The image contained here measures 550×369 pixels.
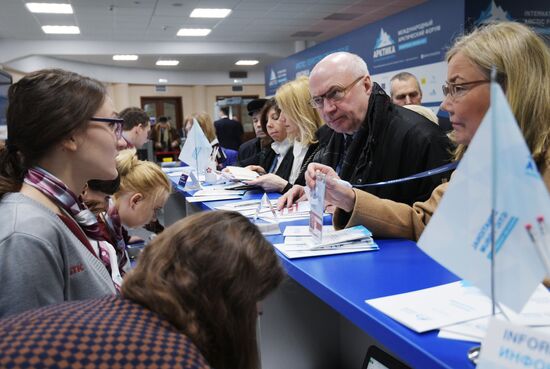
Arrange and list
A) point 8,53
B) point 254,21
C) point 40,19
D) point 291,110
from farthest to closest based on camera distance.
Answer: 1. point 8,53
2. point 254,21
3. point 40,19
4. point 291,110

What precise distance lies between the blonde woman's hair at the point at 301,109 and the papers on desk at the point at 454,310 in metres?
2.01

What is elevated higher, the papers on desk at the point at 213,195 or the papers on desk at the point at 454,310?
the papers on desk at the point at 454,310

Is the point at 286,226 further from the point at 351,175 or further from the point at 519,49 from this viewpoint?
the point at 519,49

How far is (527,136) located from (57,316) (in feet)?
3.60

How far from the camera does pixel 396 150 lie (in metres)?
2.01

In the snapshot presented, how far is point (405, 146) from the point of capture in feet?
6.61

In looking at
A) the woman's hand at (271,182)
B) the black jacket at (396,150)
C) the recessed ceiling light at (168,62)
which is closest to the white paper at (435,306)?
the black jacket at (396,150)

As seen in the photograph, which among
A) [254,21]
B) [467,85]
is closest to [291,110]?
[467,85]

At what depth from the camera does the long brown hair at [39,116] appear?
1224 millimetres

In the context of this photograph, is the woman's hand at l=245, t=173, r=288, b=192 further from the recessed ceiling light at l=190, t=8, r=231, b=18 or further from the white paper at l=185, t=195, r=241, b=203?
the recessed ceiling light at l=190, t=8, r=231, b=18

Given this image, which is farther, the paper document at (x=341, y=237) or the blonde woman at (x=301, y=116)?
the blonde woman at (x=301, y=116)

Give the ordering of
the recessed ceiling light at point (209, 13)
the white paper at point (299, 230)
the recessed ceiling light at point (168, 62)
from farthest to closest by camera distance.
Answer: the recessed ceiling light at point (168, 62) < the recessed ceiling light at point (209, 13) < the white paper at point (299, 230)

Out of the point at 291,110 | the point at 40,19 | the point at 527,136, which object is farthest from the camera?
the point at 40,19

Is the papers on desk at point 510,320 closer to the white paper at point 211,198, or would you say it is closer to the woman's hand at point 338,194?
the woman's hand at point 338,194
